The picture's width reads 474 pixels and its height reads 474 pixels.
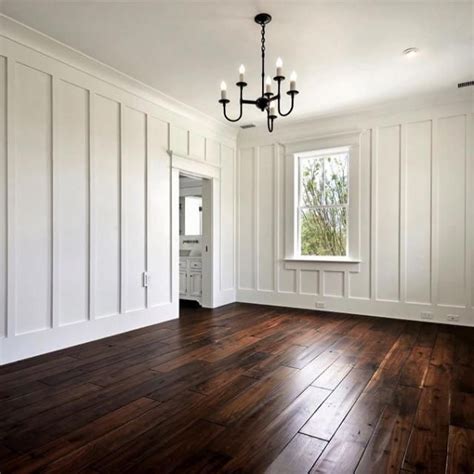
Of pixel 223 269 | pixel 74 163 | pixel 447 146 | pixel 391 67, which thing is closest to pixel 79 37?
pixel 74 163

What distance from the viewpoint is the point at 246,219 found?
20.2 ft

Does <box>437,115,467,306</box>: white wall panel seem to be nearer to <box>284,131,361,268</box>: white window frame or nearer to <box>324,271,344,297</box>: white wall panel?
<box>284,131,361,268</box>: white window frame

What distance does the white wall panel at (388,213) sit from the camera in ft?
16.2

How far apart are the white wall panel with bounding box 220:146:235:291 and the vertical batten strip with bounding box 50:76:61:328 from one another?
287cm

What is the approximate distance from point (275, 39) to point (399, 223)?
302 centimetres

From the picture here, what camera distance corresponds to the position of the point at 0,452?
1.81 meters

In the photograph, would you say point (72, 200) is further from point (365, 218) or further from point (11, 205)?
point (365, 218)

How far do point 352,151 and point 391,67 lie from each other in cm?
153

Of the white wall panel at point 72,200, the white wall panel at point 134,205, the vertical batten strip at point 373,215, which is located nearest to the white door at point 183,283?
the white wall panel at point 134,205

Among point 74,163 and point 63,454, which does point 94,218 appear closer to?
point 74,163

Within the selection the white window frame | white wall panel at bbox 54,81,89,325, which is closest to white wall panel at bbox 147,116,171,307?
white wall panel at bbox 54,81,89,325

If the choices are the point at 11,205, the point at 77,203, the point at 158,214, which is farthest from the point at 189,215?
the point at 11,205

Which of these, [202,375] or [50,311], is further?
[50,311]

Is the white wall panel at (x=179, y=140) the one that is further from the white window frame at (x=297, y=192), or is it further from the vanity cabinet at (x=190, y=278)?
the vanity cabinet at (x=190, y=278)
